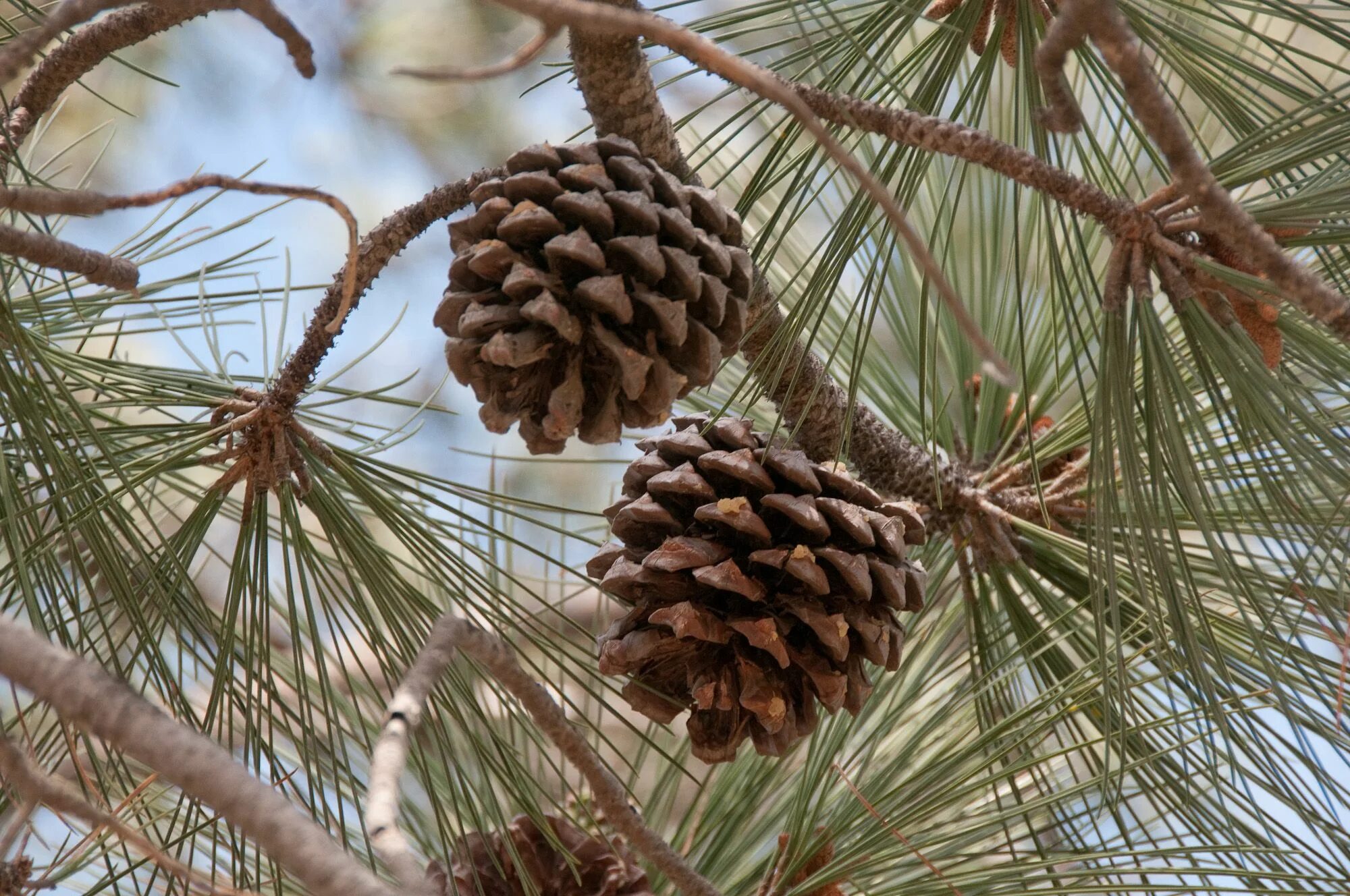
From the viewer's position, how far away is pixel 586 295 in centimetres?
61

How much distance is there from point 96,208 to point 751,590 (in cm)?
39

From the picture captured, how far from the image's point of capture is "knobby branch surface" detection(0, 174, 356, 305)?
19.3 inches

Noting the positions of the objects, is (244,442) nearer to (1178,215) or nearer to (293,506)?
(293,506)

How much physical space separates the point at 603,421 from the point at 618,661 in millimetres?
158

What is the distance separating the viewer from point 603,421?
Result: 2.10 ft

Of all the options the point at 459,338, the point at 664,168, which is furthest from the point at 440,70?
the point at 664,168

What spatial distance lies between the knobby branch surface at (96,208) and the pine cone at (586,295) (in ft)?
0.24

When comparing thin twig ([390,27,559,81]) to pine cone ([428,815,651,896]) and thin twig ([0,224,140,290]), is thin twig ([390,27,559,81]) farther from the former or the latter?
pine cone ([428,815,651,896])

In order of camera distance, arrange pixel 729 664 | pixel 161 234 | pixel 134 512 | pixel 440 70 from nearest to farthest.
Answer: pixel 440 70, pixel 729 664, pixel 161 234, pixel 134 512

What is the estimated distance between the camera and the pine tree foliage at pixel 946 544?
69cm

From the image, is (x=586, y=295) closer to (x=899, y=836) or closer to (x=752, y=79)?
(x=752, y=79)

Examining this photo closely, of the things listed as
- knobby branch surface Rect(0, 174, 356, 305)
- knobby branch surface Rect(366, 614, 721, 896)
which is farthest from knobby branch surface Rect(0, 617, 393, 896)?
knobby branch surface Rect(0, 174, 356, 305)

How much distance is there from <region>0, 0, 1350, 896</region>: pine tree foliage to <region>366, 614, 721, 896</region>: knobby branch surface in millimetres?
89

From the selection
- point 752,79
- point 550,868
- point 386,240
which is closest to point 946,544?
point 550,868
